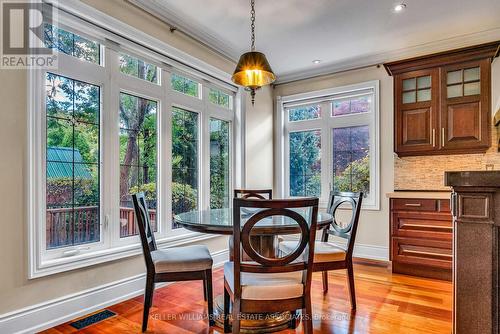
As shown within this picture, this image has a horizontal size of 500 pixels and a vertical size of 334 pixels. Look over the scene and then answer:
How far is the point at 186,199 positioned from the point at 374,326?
2253mm

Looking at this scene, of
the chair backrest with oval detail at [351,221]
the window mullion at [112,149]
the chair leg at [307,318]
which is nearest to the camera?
the chair leg at [307,318]

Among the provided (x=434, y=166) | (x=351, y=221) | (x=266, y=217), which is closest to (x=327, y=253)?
(x=351, y=221)

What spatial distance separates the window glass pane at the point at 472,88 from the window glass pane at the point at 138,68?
336 centimetres

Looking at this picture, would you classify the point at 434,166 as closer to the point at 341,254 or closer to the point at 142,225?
the point at 341,254

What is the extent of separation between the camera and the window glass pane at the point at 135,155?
9.16 feet

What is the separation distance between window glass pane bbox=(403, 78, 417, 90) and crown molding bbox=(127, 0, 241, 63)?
2097mm

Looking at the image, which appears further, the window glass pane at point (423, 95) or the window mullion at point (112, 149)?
the window glass pane at point (423, 95)

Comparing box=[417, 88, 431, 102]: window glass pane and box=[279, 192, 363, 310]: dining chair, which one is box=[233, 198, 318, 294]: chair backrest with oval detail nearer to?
box=[279, 192, 363, 310]: dining chair

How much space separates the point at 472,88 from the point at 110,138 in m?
3.76

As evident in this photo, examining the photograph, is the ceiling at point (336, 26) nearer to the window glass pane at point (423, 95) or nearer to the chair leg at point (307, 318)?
the window glass pane at point (423, 95)

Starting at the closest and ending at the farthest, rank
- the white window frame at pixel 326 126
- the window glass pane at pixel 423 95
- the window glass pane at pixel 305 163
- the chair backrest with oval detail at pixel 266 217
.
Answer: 1. the chair backrest with oval detail at pixel 266 217
2. the window glass pane at pixel 423 95
3. the white window frame at pixel 326 126
4. the window glass pane at pixel 305 163

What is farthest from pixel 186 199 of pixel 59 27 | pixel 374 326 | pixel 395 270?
pixel 395 270

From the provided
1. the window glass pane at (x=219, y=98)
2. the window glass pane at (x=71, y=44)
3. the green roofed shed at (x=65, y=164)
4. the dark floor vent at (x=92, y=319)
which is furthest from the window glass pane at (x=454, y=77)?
the dark floor vent at (x=92, y=319)

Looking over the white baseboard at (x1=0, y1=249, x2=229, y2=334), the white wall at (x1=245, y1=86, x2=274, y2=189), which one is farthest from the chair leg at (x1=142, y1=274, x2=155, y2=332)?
the white wall at (x1=245, y1=86, x2=274, y2=189)
